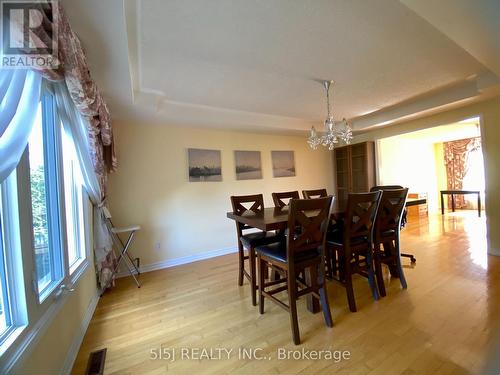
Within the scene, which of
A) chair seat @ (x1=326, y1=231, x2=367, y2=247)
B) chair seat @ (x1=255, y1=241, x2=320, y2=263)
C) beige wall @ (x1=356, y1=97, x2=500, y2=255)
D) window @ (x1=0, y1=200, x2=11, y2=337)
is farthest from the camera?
beige wall @ (x1=356, y1=97, x2=500, y2=255)

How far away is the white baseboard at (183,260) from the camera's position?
3.08 meters

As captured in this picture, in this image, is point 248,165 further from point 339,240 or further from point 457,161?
point 457,161

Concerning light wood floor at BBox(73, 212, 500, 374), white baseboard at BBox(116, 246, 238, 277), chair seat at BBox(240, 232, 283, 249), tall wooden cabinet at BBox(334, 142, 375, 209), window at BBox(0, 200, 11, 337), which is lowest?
light wood floor at BBox(73, 212, 500, 374)

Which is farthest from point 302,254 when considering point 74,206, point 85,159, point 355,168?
point 355,168

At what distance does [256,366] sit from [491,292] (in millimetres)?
2347

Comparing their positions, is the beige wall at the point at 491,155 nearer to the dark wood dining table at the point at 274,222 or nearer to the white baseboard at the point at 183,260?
the dark wood dining table at the point at 274,222

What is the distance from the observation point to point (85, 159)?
1.86 metres

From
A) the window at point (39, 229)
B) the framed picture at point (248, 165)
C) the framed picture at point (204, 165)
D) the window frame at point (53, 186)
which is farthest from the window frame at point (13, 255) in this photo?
the framed picture at point (248, 165)

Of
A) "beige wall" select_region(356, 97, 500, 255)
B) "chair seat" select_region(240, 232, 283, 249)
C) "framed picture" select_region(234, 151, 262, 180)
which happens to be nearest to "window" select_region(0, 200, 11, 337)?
"chair seat" select_region(240, 232, 283, 249)

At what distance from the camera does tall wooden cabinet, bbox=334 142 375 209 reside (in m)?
4.40

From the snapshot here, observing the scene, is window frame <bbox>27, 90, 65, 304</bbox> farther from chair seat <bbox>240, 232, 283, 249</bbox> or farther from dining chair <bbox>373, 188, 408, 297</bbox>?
dining chair <bbox>373, 188, 408, 297</bbox>

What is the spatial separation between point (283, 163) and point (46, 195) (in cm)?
366

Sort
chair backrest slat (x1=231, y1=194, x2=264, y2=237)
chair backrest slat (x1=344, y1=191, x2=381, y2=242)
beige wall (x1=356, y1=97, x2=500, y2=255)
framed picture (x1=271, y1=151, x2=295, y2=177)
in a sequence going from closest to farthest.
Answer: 1. chair backrest slat (x1=344, y1=191, x2=381, y2=242)
2. chair backrest slat (x1=231, y1=194, x2=264, y2=237)
3. beige wall (x1=356, y1=97, x2=500, y2=255)
4. framed picture (x1=271, y1=151, x2=295, y2=177)

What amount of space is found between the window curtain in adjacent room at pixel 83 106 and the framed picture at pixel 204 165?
1.11 meters
